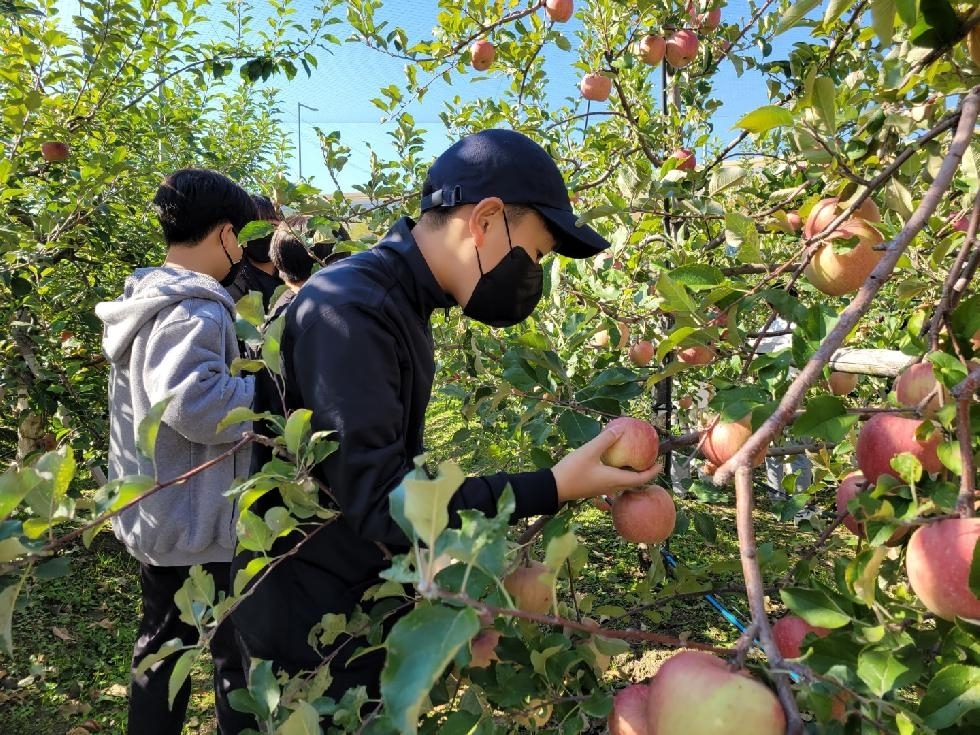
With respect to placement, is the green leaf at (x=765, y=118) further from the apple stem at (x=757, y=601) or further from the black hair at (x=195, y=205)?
the black hair at (x=195, y=205)

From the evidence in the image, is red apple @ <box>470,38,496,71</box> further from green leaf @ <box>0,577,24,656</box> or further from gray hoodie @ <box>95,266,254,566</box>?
green leaf @ <box>0,577,24,656</box>

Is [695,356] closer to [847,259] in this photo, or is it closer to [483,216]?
[847,259]

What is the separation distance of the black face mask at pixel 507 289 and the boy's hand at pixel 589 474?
345 mm

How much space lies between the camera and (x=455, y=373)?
267cm

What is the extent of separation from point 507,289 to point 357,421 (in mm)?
429

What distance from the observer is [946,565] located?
0.71 m

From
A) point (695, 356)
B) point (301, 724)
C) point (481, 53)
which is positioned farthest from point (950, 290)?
point (481, 53)

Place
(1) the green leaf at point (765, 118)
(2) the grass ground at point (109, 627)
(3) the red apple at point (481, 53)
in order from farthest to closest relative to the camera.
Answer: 1. (3) the red apple at point (481, 53)
2. (2) the grass ground at point (109, 627)
3. (1) the green leaf at point (765, 118)

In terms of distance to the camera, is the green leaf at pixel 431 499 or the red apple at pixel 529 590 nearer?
the green leaf at pixel 431 499

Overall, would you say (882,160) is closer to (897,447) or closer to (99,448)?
(897,447)

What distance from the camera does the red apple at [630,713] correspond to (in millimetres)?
814

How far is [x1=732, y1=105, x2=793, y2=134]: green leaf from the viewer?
2.94 ft

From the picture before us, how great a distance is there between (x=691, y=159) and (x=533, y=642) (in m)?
1.98

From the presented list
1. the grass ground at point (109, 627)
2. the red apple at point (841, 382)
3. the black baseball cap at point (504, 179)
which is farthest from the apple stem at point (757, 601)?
the red apple at point (841, 382)
